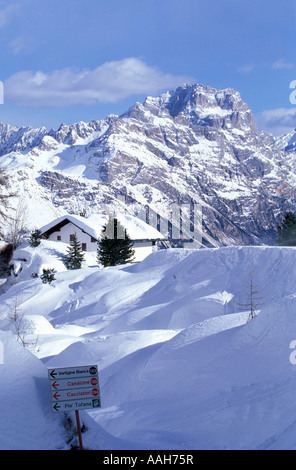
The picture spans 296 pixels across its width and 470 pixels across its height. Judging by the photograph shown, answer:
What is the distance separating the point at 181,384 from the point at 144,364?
1.78 m

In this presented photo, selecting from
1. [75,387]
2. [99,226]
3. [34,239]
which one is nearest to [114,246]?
[99,226]

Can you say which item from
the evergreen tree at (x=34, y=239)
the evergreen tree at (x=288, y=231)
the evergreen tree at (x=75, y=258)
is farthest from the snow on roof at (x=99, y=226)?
the evergreen tree at (x=288, y=231)

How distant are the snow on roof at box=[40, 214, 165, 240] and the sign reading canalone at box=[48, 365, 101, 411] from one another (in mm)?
38405

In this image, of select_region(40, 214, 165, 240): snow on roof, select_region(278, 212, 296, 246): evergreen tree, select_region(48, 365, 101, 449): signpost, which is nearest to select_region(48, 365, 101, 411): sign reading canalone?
select_region(48, 365, 101, 449): signpost

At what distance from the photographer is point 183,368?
409 inches

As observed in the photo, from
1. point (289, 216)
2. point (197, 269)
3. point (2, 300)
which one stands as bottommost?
point (2, 300)

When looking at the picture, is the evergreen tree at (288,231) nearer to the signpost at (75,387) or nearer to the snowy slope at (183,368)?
the snowy slope at (183,368)

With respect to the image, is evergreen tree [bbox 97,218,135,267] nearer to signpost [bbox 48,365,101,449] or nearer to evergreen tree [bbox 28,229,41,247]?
evergreen tree [bbox 28,229,41,247]

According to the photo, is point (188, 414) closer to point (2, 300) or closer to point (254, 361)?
point (254, 361)

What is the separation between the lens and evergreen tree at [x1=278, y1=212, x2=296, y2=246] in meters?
38.7

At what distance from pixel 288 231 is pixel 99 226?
19.6m

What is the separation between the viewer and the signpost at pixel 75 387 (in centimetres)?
569

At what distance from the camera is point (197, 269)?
2356cm
